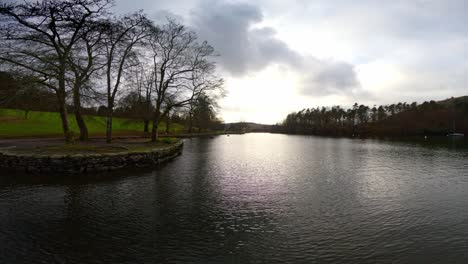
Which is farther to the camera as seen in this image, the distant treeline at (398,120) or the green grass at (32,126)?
the distant treeline at (398,120)

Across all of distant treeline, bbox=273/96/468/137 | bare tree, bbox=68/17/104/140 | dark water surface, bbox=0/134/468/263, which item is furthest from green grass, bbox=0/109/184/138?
distant treeline, bbox=273/96/468/137

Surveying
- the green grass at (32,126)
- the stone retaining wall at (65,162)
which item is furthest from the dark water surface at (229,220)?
the green grass at (32,126)

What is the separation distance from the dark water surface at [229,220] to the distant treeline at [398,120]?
9839cm

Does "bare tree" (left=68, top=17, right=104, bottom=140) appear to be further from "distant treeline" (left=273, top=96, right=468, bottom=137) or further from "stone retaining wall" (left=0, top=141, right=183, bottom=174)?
"distant treeline" (left=273, top=96, right=468, bottom=137)

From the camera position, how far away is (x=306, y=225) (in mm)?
9609

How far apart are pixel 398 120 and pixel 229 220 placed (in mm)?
121993

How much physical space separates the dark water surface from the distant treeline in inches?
3874

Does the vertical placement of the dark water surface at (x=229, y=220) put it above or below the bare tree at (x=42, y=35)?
below

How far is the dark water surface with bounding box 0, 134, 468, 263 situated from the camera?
24.2 feet

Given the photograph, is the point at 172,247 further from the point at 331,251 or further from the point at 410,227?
the point at 410,227

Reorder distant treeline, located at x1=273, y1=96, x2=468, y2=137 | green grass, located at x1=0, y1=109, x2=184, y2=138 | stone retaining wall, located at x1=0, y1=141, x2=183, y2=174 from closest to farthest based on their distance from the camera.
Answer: stone retaining wall, located at x1=0, y1=141, x2=183, y2=174 → green grass, located at x1=0, y1=109, x2=184, y2=138 → distant treeline, located at x1=273, y1=96, x2=468, y2=137

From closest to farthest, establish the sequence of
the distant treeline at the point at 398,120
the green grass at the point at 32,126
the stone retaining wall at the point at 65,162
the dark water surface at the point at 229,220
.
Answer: the dark water surface at the point at 229,220
the stone retaining wall at the point at 65,162
the green grass at the point at 32,126
the distant treeline at the point at 398,120

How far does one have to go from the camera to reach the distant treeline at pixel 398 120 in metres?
106

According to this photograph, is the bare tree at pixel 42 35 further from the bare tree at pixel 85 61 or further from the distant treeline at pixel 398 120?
the distant treeline at pixel 398 120
